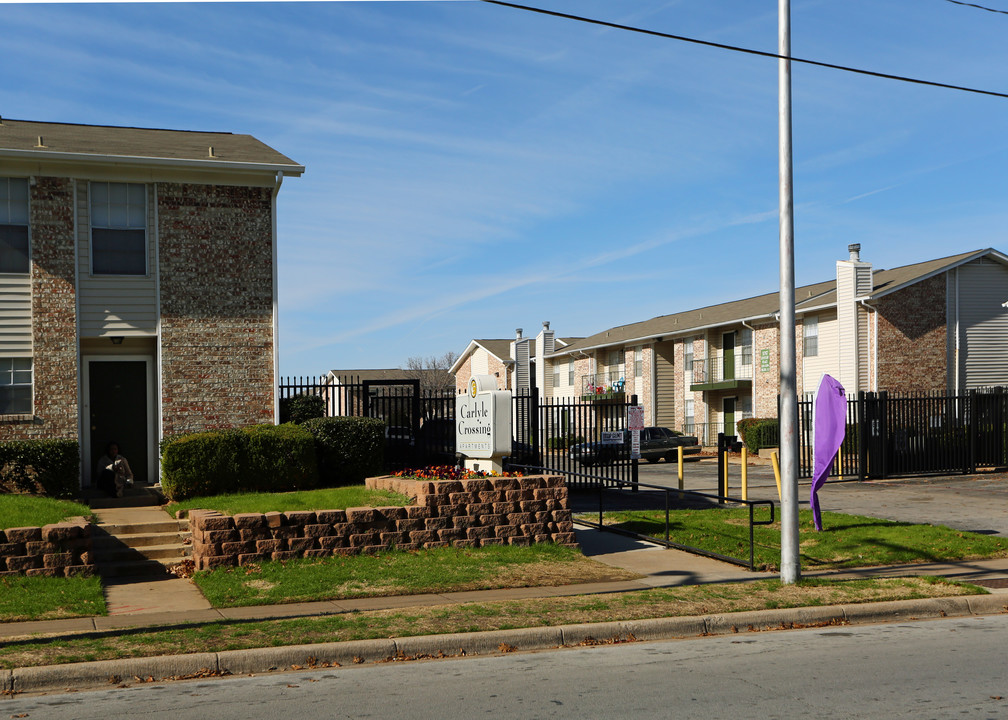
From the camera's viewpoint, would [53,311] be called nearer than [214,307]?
Yes

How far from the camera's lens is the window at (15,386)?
16.6m

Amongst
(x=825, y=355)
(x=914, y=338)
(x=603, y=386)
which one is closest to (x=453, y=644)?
(x=914, y=338)

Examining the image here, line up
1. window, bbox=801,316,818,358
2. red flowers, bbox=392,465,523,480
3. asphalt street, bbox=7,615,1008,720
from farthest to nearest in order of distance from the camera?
window, bbox=801,316,818,358 → red flowers, bbox=392,465,523,480 → asphalt street, bbox=7,615,1008,720

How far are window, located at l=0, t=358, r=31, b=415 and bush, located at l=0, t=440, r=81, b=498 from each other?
1.23 meters

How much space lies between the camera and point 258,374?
58.3ft

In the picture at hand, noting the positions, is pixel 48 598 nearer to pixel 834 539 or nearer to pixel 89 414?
pixel 89 414

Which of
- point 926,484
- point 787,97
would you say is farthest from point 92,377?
point 926,484

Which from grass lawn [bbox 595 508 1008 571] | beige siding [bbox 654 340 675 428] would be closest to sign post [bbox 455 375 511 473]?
grass lawn [bbox 595 508 1008 571]

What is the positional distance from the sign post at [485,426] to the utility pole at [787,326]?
178 inches

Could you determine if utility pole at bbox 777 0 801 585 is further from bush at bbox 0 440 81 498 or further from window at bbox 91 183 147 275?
window at bbox 91 183 147 275

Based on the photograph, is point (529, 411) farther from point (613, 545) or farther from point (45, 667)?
point (45, 667)

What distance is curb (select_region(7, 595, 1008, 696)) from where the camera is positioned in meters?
7.14

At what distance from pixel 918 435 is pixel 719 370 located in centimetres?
1860

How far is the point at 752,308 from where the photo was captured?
138ft
